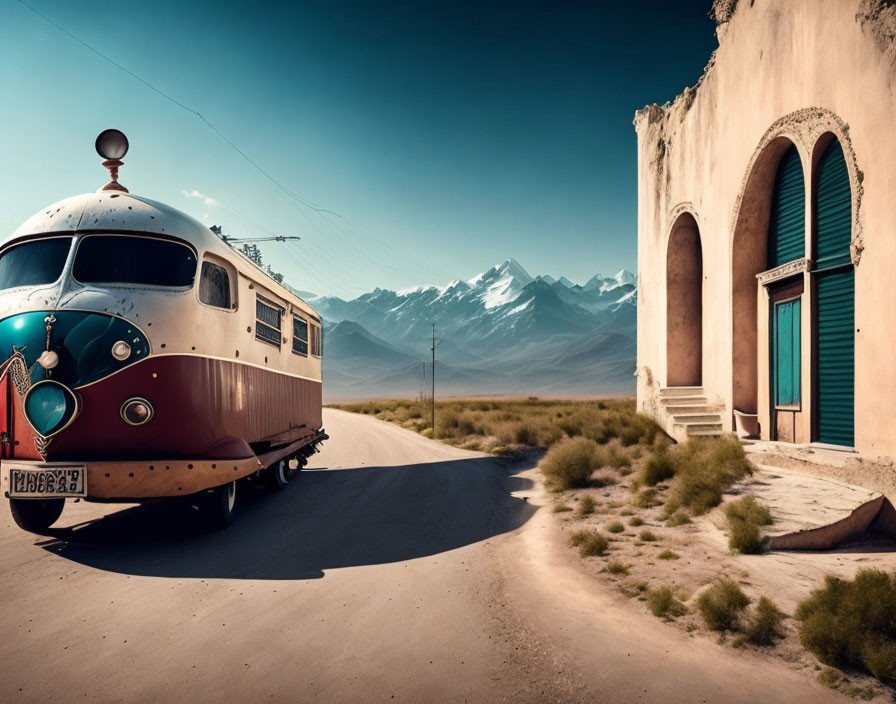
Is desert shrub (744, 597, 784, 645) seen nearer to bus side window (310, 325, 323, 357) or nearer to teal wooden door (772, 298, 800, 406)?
teal wooden door (772, 298, 800, 406)

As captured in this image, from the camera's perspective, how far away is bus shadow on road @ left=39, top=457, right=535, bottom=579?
6.25 metres

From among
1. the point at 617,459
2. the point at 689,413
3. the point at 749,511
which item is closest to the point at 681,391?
the point at 689,413

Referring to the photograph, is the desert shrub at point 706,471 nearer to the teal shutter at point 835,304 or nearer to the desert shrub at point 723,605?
the teal shutter at point 835,304

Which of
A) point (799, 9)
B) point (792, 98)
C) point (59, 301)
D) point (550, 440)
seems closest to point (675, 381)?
point (550, 440)

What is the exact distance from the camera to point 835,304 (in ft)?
28.4

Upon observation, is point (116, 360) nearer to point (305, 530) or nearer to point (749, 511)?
point (305, 530)

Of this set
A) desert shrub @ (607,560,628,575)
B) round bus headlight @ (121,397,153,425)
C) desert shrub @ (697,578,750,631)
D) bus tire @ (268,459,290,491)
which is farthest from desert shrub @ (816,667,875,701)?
bus tire @ (268,459,290,491)

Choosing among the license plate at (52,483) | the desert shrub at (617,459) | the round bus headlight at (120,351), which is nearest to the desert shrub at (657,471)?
the desert shrub at (617,459)

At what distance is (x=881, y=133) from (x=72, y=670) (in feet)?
31.1

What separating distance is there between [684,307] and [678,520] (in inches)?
344

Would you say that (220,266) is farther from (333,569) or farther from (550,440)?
(550,440)

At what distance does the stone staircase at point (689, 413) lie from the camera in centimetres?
1216

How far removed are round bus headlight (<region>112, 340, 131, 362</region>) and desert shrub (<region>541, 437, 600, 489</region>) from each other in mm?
7119

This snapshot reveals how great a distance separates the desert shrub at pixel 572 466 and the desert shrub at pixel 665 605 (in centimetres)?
527
